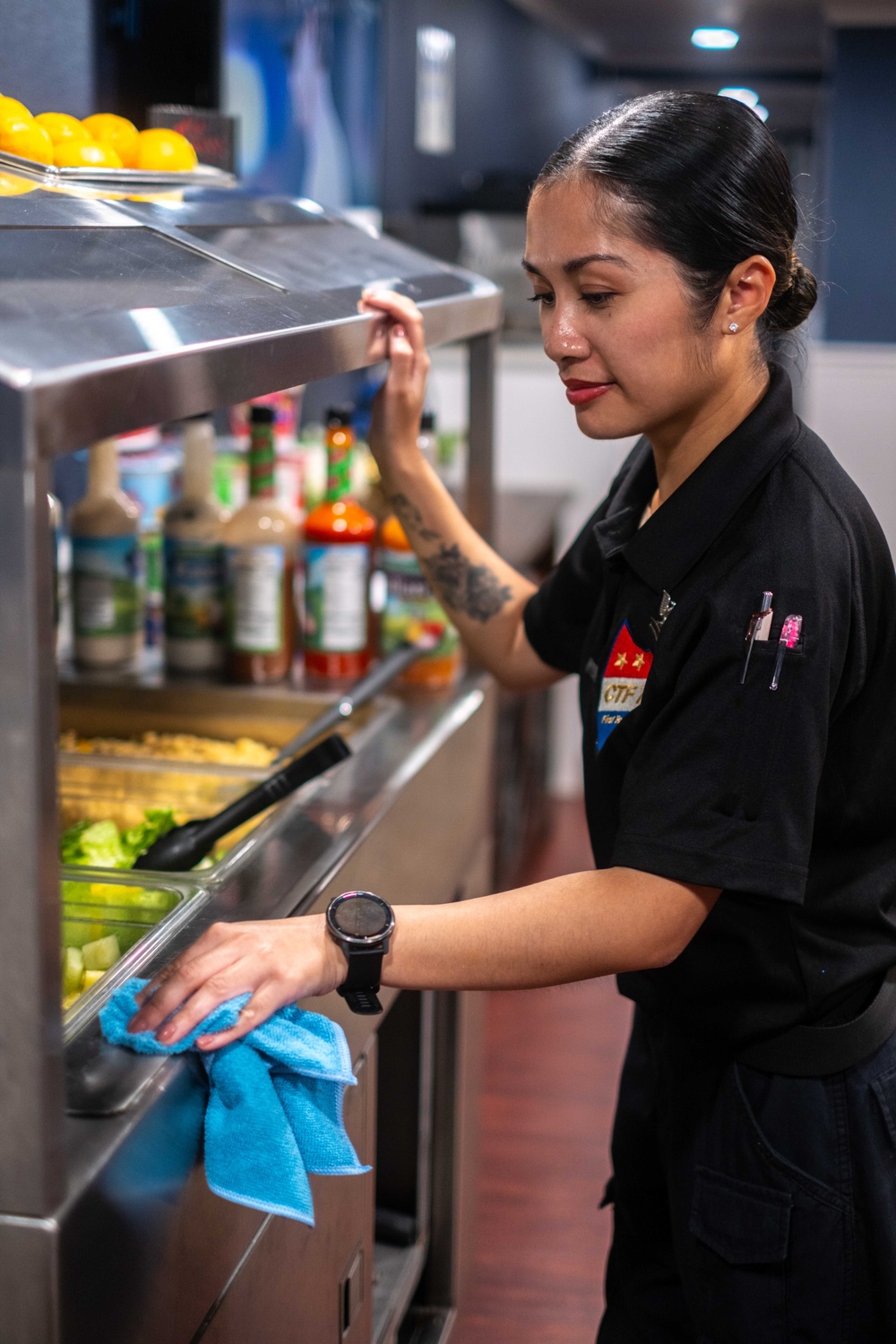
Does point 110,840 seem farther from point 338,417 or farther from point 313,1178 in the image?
point 338,417

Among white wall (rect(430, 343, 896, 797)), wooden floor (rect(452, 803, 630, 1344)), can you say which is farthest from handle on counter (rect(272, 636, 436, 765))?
white wall (rect(430, 343, 896, 797))

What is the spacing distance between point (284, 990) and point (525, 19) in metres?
6.92

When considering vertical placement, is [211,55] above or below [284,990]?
above

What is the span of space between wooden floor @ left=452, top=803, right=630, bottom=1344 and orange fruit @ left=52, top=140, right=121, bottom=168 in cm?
179

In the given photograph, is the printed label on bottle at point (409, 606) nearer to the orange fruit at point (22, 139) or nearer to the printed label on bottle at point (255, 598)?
the printed label on bottle at point (255, 598)

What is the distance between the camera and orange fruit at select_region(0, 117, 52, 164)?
1.31 metres

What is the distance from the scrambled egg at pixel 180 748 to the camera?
5.67 feet

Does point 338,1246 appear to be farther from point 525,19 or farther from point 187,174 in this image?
point 525,19

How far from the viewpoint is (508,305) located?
4723mm

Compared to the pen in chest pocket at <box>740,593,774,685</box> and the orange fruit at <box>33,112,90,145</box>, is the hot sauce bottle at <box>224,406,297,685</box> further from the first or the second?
the pen in chest pocket at <box>740,593,774,685</box>

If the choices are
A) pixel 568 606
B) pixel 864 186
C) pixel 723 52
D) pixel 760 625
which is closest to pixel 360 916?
pixel 760 625

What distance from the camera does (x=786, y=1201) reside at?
1.23m

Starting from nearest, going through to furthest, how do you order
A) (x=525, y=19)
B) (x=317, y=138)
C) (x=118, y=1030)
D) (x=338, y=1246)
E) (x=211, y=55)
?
(x=118, y=1030), (x=338, y=1246), (x=211, y=55), (x=317, y=138), (x=525, y=19)

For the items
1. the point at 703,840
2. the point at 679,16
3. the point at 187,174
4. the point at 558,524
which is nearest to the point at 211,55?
the point at 187,174
